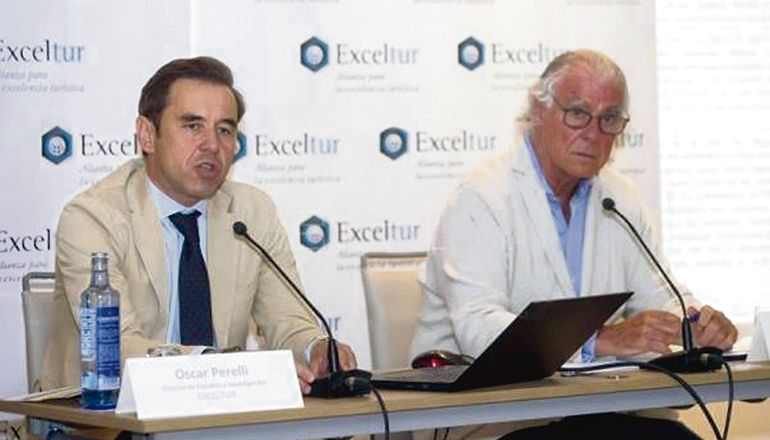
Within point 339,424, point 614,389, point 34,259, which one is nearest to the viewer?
point 339,424

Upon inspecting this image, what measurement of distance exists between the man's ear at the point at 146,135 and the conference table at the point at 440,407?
100cm

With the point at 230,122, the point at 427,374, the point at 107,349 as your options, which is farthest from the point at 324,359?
the point at 230,122

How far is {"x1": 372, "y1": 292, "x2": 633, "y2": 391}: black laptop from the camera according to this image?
3025 mm

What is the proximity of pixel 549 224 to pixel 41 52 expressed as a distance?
2.12 m

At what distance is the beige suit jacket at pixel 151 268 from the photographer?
146 inches

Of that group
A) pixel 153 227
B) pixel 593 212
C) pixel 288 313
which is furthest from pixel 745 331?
pixel 153 227

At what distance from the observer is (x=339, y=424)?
286 cm

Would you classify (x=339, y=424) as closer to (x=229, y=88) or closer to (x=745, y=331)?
(x=229, y=88)

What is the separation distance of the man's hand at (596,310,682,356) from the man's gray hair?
0.73m

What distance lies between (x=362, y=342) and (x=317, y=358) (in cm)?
213

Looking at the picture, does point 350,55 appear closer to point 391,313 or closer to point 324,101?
point 324,101

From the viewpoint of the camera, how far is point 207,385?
2760mm

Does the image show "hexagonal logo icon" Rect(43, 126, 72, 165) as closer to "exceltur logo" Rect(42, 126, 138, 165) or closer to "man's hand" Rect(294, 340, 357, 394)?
"exceltur logo" Rect(42, 126, 138, 165)

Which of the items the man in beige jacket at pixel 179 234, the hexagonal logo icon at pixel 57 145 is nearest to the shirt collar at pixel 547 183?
the man in beige jacket at pixel 179 234
